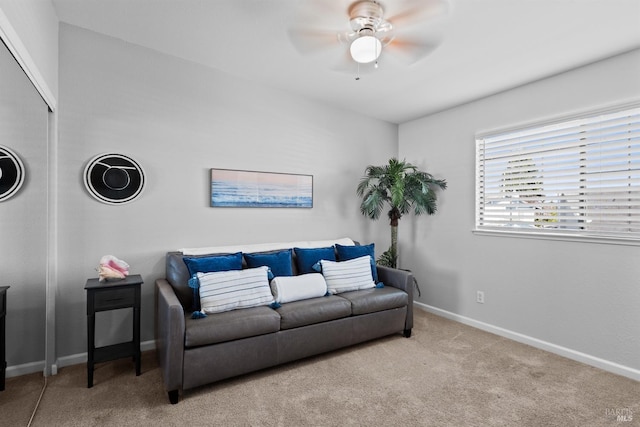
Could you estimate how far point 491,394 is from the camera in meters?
2.29

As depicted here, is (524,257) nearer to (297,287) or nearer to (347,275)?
(347,275)

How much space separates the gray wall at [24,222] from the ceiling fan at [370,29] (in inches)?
66.9

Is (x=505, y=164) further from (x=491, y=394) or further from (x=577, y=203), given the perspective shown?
(x=491, y=394)

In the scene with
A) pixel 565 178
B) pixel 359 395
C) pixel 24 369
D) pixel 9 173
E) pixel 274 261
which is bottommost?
pixel 359 395

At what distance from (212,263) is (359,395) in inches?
60.9

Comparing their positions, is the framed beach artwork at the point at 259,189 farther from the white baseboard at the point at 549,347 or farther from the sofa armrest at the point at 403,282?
the white baseboard at the point at 549,347

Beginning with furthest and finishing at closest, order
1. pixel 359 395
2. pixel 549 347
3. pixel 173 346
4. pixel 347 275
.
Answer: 1. pixel 347 275
2. pixel 549 347
3. pixel 359 395
4. pixel 173 346

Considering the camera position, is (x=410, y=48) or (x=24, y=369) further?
(x=410, y=48)

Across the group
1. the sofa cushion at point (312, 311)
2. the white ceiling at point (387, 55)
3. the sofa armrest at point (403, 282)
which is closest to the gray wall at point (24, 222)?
the white ceiling at point (387, 55)

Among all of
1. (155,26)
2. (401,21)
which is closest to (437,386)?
(401,21)

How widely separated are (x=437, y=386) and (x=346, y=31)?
2721 mm

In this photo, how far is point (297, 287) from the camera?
288 centimetres

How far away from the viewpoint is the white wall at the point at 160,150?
2.58 meters

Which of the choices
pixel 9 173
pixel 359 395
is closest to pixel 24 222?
pixel 9 173
